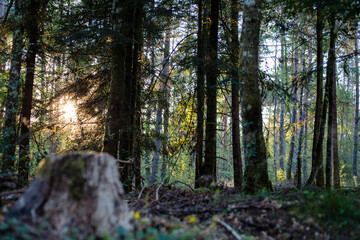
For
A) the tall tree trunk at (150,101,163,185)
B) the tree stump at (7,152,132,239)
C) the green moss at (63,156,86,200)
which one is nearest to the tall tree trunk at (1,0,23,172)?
the tall tree trunk at (150,101,163,185)

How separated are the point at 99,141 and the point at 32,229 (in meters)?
6.29

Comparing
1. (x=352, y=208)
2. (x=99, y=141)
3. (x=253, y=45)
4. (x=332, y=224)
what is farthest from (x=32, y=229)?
(x=99, y=141)

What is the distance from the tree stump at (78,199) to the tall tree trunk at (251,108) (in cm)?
354

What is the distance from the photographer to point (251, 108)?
5.58m

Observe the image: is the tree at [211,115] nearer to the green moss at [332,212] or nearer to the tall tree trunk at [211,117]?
the tall tree trunk at [211,117]

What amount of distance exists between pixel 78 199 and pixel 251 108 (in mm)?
4354

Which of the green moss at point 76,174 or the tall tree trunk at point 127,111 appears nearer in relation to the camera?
the green moss at point 76,174

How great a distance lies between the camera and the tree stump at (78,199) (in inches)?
92.2

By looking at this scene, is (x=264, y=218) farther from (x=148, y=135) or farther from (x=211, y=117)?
(x=148, y=135)

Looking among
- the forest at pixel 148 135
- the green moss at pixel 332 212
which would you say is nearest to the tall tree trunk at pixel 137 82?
the forest at pixel 148 135

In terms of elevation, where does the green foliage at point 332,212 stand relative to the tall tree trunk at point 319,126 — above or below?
below

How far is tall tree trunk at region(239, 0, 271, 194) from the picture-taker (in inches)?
209

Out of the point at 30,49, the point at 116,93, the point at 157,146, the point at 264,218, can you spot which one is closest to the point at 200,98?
the point at 116,93

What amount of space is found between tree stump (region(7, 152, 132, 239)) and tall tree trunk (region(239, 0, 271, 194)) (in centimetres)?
354
